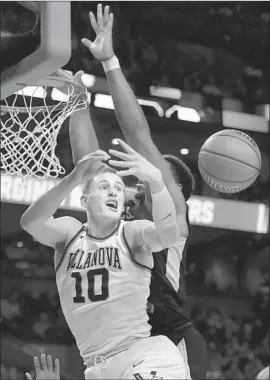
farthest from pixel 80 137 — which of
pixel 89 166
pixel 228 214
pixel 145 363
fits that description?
pixel 228 214

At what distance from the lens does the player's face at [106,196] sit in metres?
3.44

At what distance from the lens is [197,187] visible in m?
8.56

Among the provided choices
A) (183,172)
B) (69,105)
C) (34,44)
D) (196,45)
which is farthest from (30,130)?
(196,45)

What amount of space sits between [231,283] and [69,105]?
214 inches

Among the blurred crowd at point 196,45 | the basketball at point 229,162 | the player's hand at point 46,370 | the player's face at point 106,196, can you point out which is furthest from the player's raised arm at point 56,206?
the blurred crowd at point 196,45

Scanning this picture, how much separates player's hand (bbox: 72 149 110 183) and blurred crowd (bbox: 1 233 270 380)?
4.55 metres

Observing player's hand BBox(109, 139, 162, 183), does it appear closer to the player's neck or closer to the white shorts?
the player's neck

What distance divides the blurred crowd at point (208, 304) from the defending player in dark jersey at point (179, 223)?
412 cm

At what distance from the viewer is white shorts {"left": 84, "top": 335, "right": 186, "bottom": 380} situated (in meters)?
3.17

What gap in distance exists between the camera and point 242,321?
28.4ft

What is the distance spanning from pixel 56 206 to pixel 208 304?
17.7ft

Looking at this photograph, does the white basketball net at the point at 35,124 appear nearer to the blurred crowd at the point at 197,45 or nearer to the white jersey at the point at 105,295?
the white jersey at the point at 105,295

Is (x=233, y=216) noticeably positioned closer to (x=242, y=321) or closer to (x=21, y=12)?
(x=242, y=321)

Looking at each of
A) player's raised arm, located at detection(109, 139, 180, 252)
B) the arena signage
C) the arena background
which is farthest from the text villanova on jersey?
the arena signage
